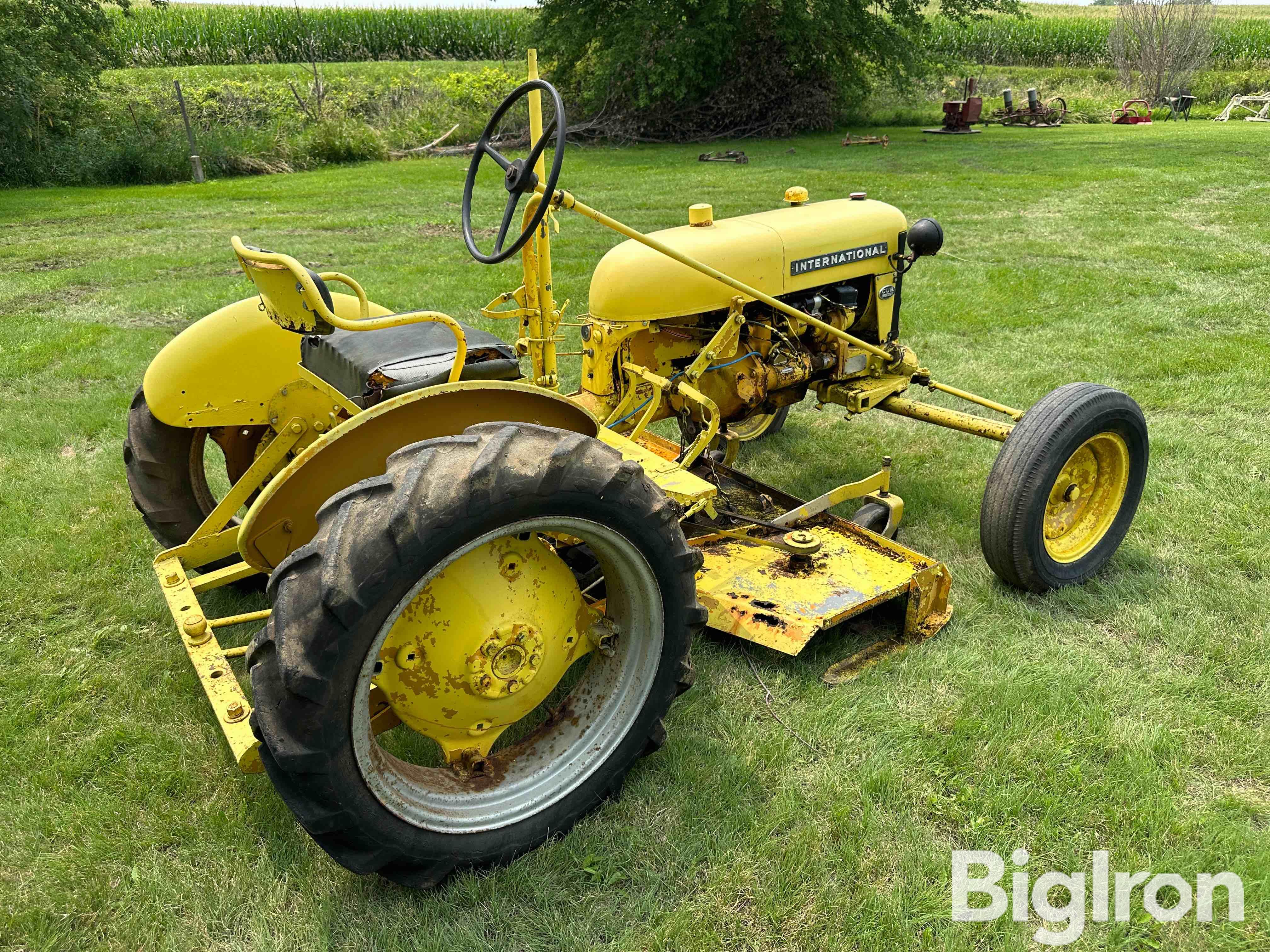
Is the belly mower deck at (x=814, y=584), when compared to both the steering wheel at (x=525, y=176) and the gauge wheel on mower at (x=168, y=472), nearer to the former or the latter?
the steering wheel at (x=525, y=176)

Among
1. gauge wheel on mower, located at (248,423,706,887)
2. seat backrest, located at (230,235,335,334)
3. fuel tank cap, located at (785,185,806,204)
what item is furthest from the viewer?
fuel tank cap, located at (785,185,806,204)

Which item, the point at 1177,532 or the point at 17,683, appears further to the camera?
the point at 1177,532

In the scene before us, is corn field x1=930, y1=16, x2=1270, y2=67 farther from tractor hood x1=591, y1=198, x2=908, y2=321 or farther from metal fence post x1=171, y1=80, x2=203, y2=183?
tractor hood x1=591, y1=198, x2=908, y2=321

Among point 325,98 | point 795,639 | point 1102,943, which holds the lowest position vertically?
→ point 1102,943

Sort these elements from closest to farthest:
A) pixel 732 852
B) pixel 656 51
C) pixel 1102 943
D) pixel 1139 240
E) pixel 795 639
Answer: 1. pixel 1102 943
2. pixel 732 852
3. pixel 795 639
4. pixel 1139 240
5. pixel 656 51

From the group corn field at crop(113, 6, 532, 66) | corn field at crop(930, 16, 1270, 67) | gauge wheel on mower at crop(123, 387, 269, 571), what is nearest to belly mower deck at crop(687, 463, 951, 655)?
gauge wheel on mower at crop(123, 387, 269, 571)

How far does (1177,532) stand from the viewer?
3.67 meters

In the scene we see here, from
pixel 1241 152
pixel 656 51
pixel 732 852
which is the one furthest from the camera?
pixel 656 51

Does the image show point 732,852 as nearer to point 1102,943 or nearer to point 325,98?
point 1102,943

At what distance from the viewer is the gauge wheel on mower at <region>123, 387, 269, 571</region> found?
116 inches

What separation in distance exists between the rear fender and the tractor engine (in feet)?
3.30

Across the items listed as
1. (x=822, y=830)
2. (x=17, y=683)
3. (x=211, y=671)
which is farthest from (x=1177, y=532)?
(x=17, y=683)

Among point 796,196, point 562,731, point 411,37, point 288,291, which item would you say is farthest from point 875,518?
point 411,37

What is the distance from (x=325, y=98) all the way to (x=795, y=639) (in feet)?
62.7
